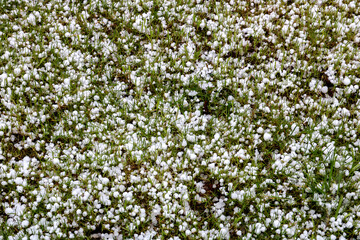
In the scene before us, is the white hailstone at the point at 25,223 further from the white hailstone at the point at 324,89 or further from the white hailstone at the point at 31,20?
the white hailstone at the point at 324,89

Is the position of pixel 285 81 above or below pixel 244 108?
above

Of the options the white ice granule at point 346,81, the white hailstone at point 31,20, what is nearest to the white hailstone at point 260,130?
the white ice granule at point 346,81

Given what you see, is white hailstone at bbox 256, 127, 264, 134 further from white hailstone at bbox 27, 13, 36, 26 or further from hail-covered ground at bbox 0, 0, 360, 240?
white hailstone at bbox 27, 13, 36, 26

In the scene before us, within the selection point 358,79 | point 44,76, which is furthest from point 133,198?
point 358,79

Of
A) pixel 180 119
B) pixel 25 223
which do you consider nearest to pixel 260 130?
pixel 180 119

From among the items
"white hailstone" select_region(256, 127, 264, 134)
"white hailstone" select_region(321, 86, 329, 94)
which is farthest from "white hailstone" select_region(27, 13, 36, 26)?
"white hailstone" select_region(321, 86, 329, 94)

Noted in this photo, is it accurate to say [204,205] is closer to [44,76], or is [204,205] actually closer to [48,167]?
[48,167]

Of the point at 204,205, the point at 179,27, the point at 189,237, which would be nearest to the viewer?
the point at 189,237

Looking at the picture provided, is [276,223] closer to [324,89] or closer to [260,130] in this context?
[260,130]
